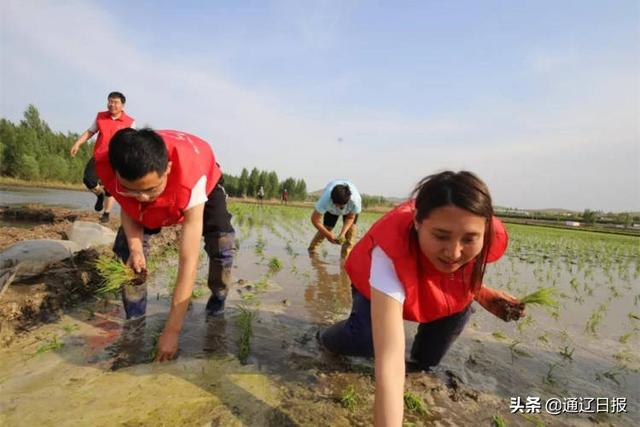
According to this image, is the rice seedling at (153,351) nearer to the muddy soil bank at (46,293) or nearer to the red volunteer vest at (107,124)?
the muddy soil bank at (46,293)

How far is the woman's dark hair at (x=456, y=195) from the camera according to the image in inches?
51.8

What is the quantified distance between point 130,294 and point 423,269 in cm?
199

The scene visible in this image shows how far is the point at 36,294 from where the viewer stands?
2553 mm

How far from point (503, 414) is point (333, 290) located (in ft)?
7.41

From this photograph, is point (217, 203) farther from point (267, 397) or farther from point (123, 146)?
point (267, 397)

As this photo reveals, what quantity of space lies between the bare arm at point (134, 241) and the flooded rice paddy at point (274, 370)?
450 millimetres

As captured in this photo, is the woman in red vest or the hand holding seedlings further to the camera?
the hand holding seedlings

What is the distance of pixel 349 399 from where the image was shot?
1.75m

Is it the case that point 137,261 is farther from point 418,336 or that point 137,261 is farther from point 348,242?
point 348,242

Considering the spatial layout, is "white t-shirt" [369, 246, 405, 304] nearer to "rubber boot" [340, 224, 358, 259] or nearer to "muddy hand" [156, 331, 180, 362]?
"muddy hand" [156, 331, 180, 362]

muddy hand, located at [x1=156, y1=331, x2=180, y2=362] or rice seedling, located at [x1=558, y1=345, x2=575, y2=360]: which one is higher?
muddy hand, located at [x1=156, y1=331, x2=180, y2=362]

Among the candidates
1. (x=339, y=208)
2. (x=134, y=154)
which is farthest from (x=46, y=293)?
(x=339, y=208)

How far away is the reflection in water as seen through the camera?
3206 millimetres

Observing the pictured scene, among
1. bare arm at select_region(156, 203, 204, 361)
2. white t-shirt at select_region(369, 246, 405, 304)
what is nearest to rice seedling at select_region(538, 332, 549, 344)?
white t-shirt at select_region(369, 246, 405, 304)
